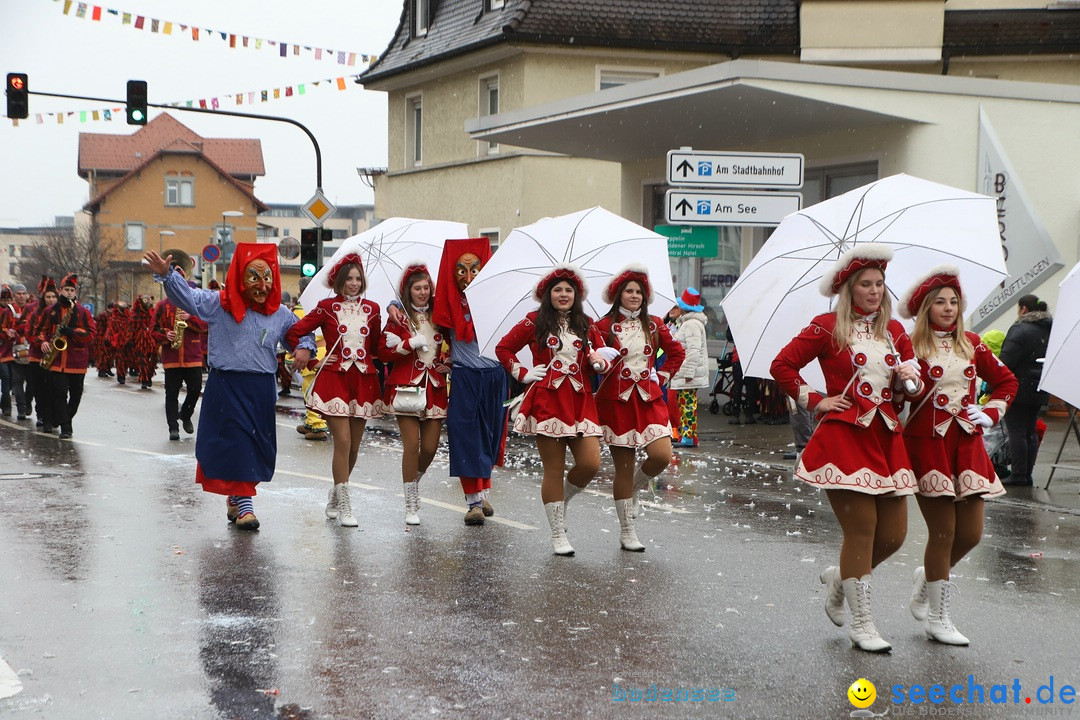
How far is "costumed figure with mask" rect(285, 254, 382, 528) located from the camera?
9.52m

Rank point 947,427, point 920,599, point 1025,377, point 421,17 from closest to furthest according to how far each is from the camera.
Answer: point 947,427, point 920,599, point 1025,377, point 421,17

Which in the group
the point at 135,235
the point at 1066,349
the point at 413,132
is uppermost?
the point at 413,132

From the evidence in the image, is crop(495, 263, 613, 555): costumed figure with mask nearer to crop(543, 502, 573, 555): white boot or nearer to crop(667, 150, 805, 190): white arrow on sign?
crop(543, 502, 573, 555): white boot

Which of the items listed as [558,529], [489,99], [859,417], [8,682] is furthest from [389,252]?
[489,99]

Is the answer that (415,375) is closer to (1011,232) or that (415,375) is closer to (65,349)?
(65,349)

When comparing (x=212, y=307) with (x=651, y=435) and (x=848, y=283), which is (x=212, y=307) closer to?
(x=651, y=435)

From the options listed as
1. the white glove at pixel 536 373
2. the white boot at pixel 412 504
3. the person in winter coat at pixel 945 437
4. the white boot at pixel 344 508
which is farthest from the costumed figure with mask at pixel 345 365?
the person in winter coat at pixel 945 437

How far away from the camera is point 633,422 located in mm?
8484

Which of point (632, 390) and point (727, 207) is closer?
point (632, 390)

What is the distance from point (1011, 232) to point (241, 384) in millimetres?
10978

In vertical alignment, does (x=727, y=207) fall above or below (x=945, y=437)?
above

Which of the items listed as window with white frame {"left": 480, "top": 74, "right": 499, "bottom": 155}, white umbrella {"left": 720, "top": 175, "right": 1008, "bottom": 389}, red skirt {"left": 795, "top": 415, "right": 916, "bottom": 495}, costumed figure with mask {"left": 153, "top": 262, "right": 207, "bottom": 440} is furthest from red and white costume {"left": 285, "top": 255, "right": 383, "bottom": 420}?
window with white frame {"left": 480, "top": 74, "right": 499, "bottom": 155}

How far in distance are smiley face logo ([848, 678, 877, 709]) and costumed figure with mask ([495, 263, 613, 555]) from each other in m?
3.25

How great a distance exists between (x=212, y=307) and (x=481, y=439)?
2104 mm
